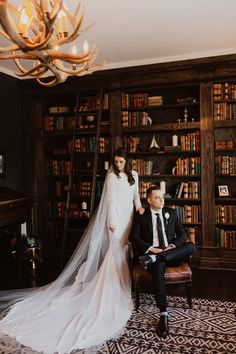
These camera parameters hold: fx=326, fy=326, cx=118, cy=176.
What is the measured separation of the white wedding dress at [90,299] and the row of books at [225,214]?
1410 millimetres

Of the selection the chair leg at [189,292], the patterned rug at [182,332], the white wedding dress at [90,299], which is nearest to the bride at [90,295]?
the white wedding dress at [90,299]

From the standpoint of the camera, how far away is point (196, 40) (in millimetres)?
4016

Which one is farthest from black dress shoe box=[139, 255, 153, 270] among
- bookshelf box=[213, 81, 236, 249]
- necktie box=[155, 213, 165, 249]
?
bookshelf box=[213, 81, 236, 249]

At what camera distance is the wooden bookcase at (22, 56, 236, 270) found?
14.8 feet

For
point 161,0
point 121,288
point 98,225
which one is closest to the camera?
point 161,0

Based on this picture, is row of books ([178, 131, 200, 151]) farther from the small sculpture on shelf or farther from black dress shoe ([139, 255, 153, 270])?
black dress shoe ([139, 255, 153, 270])

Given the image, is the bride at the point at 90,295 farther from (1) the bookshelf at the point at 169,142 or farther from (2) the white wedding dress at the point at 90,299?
(1) the bookshelf at the point at 169,142

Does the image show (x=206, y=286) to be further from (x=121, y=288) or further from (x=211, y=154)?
Result: (x=211, y=154)

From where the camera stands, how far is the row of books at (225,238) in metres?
4.53

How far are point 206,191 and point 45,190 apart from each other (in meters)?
2.58

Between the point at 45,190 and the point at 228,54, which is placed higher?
the point at 228,54

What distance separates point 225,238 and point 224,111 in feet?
5.79

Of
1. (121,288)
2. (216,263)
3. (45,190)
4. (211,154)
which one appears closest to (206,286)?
(216,263)

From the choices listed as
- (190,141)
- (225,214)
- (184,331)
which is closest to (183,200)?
(225,214)
